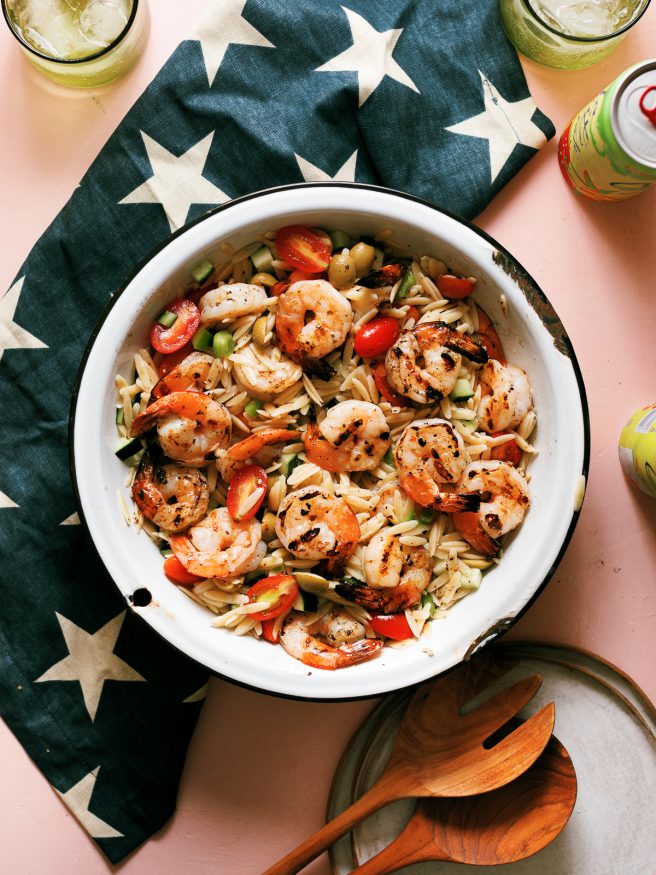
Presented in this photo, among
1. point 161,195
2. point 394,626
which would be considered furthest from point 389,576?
point 161,195

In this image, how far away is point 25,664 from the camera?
1.91 m

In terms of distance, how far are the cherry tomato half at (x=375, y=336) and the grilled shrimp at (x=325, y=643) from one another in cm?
64

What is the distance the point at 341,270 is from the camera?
1714mm

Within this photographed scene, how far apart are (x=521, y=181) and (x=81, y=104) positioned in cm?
121

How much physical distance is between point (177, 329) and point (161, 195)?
0.43 m

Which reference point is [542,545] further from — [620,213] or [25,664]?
[25,664]

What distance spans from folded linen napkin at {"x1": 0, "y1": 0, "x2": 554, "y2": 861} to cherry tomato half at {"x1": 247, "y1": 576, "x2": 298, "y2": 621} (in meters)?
0.32

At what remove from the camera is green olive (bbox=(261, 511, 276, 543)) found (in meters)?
1.74

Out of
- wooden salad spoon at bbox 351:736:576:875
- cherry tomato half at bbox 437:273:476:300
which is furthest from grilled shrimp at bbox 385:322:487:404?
wooden salad spoon at bbox 351:736:576:875

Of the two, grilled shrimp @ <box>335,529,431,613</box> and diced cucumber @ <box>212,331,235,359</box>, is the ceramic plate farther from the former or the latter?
diced cucumber @ <box>212,331,235,359</box>

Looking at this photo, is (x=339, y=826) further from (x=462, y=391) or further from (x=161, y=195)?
(x=161, y=195)

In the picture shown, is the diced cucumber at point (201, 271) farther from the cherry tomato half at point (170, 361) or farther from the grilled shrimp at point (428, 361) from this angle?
the grilled shrimp at point (428, 361)

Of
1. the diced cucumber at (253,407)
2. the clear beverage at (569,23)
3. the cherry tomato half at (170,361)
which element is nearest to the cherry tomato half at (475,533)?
the diced cucumber at (253,407)

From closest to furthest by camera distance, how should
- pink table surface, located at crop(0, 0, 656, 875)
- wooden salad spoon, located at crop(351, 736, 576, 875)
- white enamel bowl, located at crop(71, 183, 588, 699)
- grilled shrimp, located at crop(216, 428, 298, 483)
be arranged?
white enamel bowl, located at crop(71, 183, 588, 699)
grilled shrimp, located at crop(216, 428, 298, 483)
wooden salad spoon, located at crop(351, 736, 576, 875)
pink table surface, located at crop(0, 0, 656, 875)
